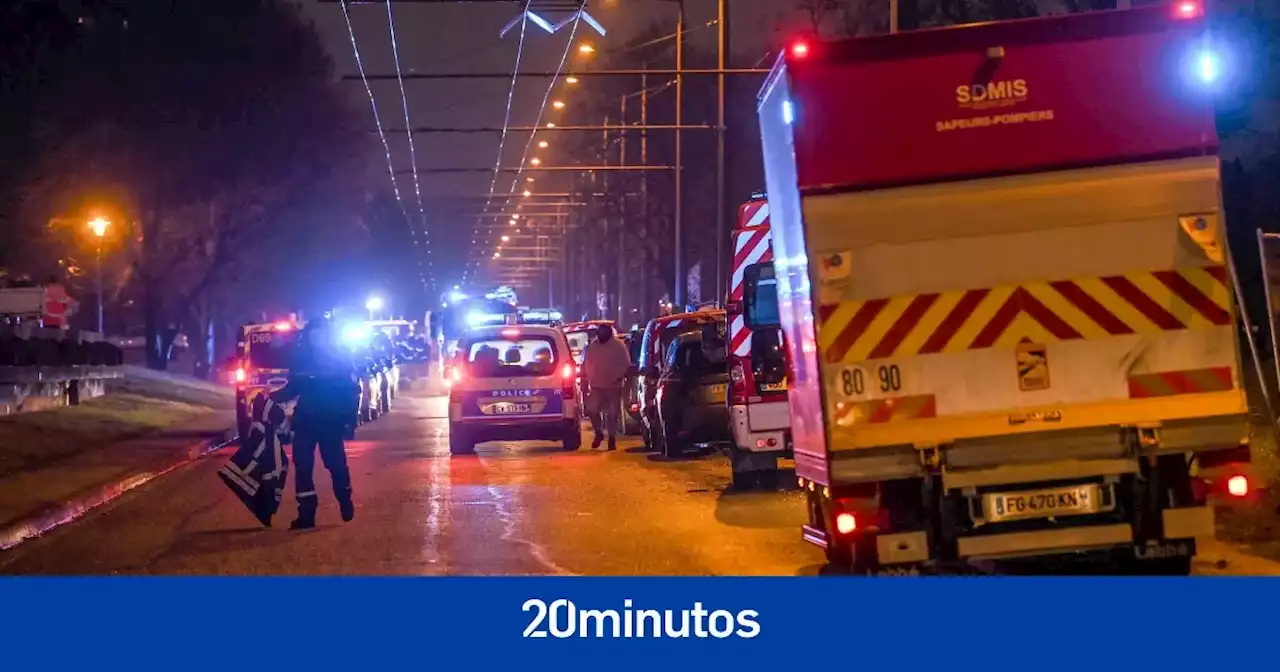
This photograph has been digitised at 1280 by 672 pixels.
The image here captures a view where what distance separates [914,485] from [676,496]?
8.64 m

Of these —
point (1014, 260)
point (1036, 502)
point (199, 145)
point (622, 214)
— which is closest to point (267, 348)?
point (199, 145)

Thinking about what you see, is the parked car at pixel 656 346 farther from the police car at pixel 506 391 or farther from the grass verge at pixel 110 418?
the grass verge at pixel 110 418

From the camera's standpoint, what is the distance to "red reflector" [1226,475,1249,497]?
33.6 feet

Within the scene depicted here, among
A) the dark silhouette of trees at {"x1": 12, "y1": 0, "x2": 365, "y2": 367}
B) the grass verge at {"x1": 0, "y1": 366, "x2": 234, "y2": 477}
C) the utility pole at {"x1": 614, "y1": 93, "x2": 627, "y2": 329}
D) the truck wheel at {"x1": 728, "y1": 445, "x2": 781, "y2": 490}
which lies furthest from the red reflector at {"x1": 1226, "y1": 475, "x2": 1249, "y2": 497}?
the utility pole at {"x1": 614, "y1": 93, "x2": 627, "y2": 329}

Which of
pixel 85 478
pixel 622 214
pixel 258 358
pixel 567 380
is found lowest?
pixel 85 478

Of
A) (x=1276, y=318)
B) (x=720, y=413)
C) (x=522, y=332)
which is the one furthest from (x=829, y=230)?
(x=522, y=332)

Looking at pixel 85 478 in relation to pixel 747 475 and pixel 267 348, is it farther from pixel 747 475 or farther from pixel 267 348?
pixel 267 348

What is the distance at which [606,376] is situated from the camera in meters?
26.8

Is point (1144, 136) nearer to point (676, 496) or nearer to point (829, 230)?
point (829, 230)

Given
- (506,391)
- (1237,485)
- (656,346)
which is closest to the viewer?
(1237,485)

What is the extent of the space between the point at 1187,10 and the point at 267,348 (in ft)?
78.2

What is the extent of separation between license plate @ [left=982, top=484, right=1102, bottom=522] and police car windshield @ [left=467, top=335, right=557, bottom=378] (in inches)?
657

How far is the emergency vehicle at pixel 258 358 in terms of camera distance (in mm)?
30891

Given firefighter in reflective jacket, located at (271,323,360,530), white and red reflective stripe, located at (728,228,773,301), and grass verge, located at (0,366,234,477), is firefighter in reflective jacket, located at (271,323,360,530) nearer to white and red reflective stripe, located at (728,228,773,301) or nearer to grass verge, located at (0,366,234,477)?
white and red reflective stripe, located at (728,228,773,301)
